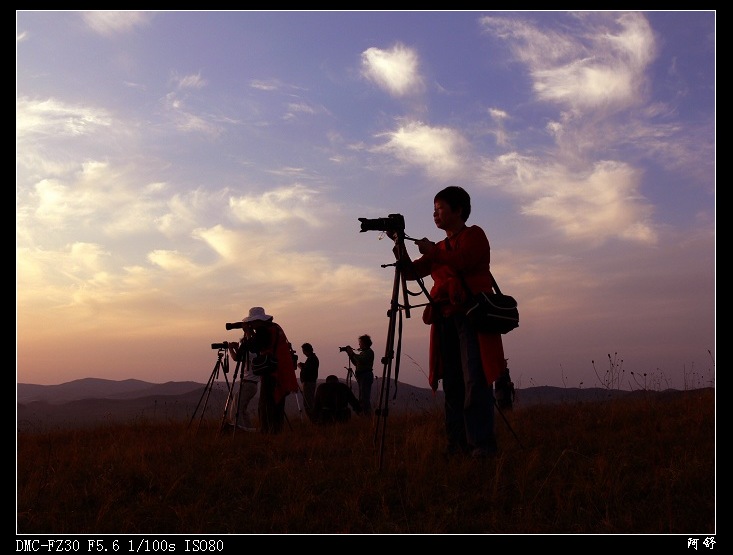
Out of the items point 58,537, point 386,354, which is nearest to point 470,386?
point 386,354

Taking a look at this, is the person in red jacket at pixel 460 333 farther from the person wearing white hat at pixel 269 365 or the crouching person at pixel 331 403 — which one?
the crouching person at pixel 331 403

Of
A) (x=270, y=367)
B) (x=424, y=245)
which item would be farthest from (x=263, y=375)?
(x=424, y=245)

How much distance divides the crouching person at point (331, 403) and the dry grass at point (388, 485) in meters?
3.03

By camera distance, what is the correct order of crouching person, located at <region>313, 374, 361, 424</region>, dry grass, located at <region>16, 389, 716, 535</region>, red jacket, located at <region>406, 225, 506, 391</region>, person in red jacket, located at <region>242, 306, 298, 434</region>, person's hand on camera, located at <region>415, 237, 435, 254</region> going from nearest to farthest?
dry grass, located at <region>16, 389, 716, 535</region> → person's hand on camera, located at <region>415, 237, 435, 254</region> → red jacket, located at <region>406, 225, 506, 391</region> → person in red jacket, located at <region>242, 306, 298, 434</region> → crouching person, located at <region>313, 374, 361, 424</region>

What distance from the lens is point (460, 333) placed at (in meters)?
5.99

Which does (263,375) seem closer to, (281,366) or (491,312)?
(281,366)

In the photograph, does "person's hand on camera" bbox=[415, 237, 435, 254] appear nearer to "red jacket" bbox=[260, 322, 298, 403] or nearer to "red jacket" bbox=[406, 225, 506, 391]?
"red jacket" bbox=[406, 225, 506, 391]

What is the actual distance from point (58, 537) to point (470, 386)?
3510mm

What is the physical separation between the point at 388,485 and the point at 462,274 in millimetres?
2011

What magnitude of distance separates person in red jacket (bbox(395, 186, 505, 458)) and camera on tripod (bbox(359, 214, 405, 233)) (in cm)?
24

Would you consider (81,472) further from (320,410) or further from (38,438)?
(320,410)

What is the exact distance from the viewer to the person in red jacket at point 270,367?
10031 millimetres

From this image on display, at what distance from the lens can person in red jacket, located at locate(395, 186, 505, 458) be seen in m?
5.75

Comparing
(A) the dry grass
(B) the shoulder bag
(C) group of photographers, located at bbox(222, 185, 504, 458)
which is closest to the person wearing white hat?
(A) the dry grass
